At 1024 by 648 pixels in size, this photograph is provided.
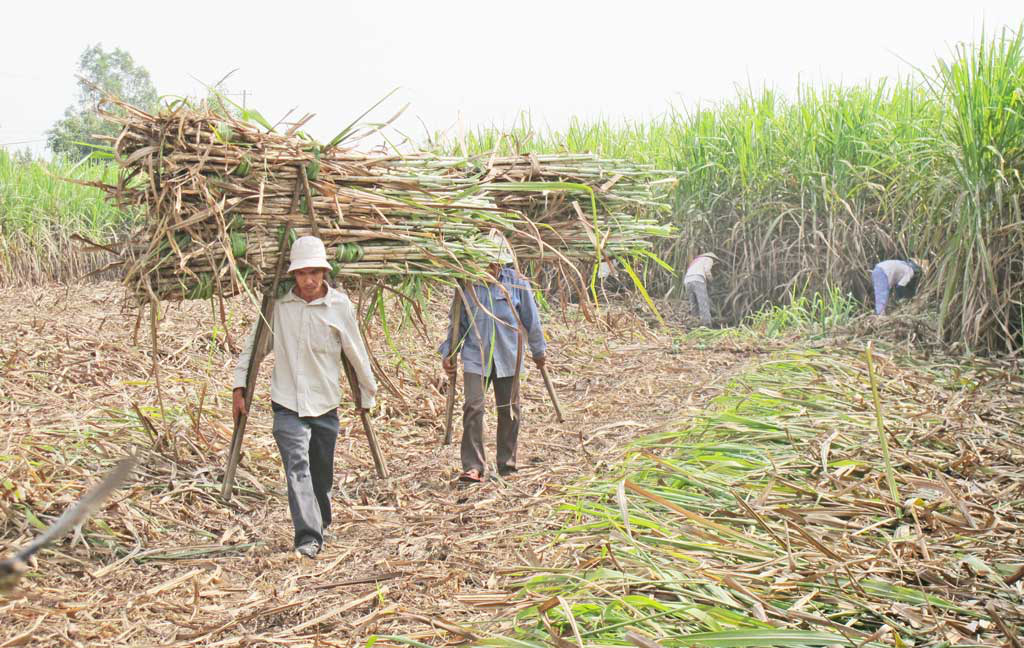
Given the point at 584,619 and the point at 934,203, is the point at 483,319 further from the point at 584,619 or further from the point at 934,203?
the point at 934,203

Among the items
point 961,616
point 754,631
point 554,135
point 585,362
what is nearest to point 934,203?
point 585,362

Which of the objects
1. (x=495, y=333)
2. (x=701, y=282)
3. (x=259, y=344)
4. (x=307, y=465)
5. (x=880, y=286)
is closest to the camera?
(x=307, y=465)

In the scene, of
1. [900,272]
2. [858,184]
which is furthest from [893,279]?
[858,184]

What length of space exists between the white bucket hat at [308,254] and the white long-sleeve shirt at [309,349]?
0.24 m

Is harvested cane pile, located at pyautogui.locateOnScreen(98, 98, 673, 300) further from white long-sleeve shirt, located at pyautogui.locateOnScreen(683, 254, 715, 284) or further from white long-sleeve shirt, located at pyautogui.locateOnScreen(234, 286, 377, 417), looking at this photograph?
white long-sleeve shirt, located at pyautogui.locateOnScreen(683, 254, 715, 284)

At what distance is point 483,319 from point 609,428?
3.82ft

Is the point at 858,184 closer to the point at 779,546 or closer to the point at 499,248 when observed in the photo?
the point at 499,248

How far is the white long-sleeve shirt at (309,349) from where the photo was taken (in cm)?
402

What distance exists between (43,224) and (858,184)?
9.38 meters

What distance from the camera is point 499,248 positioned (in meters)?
4.54

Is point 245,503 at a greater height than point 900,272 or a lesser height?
lesser

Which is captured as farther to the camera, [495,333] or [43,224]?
[43,224]

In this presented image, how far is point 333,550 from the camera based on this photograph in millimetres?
A: 3963

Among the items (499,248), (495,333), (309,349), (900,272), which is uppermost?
(499,248)
